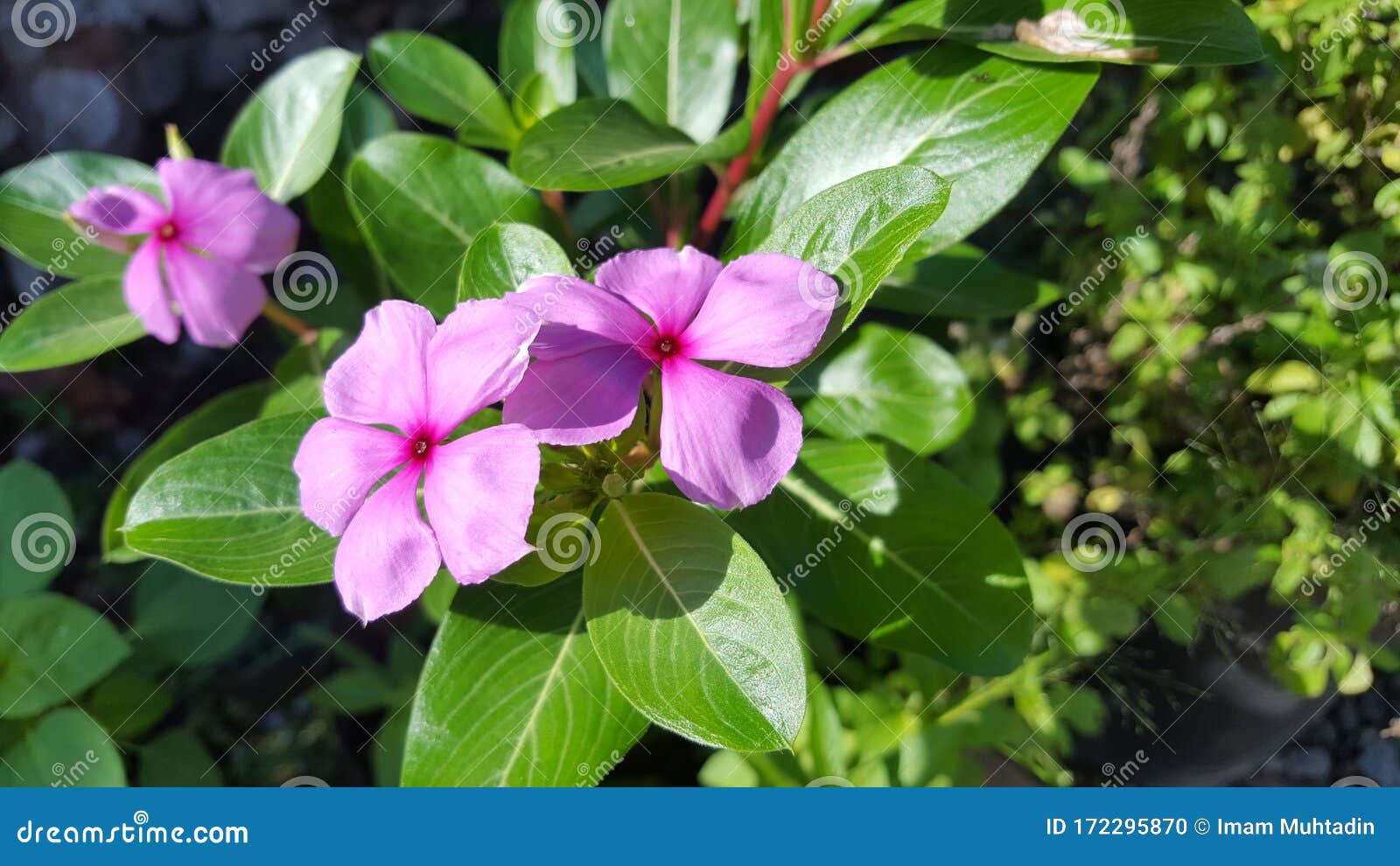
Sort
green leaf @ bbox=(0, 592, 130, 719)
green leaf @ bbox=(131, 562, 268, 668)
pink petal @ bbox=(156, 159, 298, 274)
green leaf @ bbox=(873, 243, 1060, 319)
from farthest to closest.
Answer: green leaf @ bbox=(131, 562, 268, 668) → green leaf @ bbox=(0, 592, 130, 719) → green leaf @ bbox=(873, 243, 1060, 319) → pink petal @ bbox=(156, 159, 298, 274)

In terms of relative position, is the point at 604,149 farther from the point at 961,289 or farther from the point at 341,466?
the point at 961,289

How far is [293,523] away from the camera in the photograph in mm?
1229

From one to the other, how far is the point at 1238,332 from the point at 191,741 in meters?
2.44

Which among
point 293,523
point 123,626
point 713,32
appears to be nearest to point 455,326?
point 293,523

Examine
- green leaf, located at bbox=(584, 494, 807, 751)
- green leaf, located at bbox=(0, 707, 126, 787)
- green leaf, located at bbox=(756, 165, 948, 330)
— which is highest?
green leaf, located at bbox=(756, 165, 948, 330)

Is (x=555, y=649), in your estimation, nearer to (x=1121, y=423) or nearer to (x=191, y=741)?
(x=191, y=741)

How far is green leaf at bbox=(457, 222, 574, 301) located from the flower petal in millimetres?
589

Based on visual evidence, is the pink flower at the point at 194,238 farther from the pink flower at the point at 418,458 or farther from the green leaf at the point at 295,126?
the pink flower at the point at 418,458

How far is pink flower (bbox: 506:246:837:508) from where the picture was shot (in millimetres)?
967

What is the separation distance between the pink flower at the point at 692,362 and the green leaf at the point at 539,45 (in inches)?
35.0

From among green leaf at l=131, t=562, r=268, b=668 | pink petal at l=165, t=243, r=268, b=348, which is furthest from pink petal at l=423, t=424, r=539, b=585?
green leaf at l=131, t=562, r=268, b=668

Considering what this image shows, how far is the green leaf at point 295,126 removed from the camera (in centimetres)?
167

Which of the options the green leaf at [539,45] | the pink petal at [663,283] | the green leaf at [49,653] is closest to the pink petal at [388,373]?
the pink petal at [663,283]

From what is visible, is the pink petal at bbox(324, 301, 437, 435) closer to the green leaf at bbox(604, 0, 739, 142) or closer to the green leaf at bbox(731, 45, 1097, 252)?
the green leaf at bbox(731, 45, 1097, 252)
